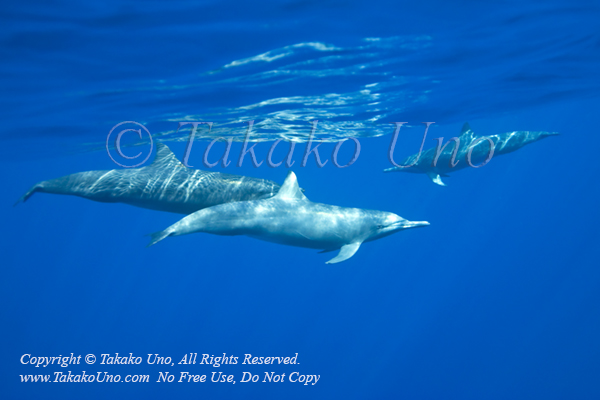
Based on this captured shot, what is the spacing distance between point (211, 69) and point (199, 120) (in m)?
7.10

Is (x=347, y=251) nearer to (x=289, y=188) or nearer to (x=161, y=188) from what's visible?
(x=289, y=188)

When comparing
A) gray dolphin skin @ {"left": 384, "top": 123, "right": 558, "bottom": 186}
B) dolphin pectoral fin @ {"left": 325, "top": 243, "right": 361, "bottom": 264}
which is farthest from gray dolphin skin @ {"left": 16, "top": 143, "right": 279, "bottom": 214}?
gray dolphin skin @ {"left": 384, "top": 123, "right": 558, "bottom": 186}

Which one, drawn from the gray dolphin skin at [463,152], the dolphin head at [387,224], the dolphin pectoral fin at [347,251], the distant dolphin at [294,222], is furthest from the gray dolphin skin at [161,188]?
the gray dolphin skin at [463,152]

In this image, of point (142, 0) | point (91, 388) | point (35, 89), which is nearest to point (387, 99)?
point (142, 0)

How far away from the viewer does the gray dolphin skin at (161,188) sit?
7.27 meters

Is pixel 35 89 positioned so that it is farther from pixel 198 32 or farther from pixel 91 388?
pixel 91 388

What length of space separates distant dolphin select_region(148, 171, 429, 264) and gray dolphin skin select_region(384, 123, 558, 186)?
20.7 ft

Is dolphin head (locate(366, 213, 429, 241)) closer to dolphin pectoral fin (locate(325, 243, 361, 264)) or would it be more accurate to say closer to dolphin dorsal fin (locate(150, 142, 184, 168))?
dolphin pectoral fin (locate(325, 243, 361, 264))

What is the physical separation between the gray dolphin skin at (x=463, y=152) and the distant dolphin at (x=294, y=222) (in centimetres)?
631

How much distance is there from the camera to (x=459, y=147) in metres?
13.4

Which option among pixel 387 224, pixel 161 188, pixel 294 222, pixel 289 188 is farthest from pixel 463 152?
pixel 161 188

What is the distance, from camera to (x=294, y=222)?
23.1 feet

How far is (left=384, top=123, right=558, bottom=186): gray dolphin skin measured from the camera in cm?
1316

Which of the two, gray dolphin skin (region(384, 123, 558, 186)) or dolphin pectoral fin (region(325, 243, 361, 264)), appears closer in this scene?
dolphin pectoral fin (region(325, 243, 361, 264))
